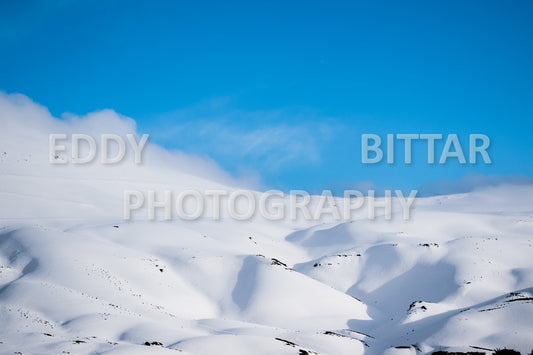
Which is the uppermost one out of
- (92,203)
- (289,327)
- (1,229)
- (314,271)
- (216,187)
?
(216,187)

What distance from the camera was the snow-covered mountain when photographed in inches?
1505

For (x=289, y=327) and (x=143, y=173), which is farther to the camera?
(x=143, y=173)

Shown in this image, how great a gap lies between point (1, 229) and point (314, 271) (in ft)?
145

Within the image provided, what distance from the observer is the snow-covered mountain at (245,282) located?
38219 mm

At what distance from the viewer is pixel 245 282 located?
2485 inches

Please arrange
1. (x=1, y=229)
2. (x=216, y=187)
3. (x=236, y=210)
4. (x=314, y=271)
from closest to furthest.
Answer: (x=1, y=229) < (x=314, y=271) < (x=236, y=210) < (x=216, y=187)

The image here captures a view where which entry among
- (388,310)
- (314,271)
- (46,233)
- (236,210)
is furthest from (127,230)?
(236,210)

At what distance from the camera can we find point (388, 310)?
62.9 metres

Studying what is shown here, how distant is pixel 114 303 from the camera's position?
4688 cm

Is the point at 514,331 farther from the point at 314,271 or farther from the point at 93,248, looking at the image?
the point at 93,248

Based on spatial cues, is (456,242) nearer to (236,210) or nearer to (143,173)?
(236,210)

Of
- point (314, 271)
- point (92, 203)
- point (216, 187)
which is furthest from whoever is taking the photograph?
point (216, 187)

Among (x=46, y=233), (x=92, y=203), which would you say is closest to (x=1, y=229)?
(x=46, y=233)

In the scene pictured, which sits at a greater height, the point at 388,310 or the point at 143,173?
the point at 143,173
